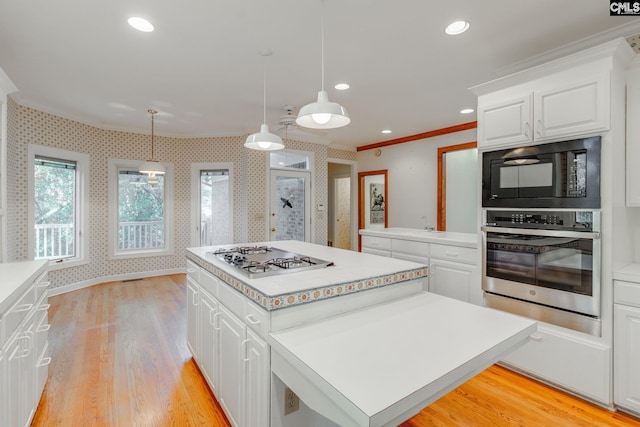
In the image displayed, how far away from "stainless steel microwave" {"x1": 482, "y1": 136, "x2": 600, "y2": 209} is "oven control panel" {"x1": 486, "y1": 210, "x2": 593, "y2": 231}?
0.06 meters

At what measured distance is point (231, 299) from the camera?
5.85 ft

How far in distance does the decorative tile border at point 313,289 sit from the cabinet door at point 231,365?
204 millimetres

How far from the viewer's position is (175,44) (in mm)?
2529

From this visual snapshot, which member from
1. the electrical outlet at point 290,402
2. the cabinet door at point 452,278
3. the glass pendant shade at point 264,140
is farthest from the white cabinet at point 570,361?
the glass pendant shade at point 264,140

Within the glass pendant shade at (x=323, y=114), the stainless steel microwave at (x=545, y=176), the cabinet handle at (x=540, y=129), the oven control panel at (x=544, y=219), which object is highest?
the cabinet handle at (x=540, y=129)

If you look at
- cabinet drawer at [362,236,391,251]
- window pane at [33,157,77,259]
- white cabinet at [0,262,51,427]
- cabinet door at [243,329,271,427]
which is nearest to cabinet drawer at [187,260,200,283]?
white cabinet at [0,262,51,427]

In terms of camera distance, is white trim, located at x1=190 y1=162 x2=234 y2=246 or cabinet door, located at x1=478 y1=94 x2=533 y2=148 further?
white trim, located at x1=190 y1=162 x2=234 y2=246

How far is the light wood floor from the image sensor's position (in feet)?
6.41

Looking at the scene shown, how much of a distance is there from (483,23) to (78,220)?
5.74m

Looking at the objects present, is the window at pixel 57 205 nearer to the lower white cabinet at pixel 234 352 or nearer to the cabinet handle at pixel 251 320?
the lower white cabinet at pixel 234 352

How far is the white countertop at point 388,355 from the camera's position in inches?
36.1

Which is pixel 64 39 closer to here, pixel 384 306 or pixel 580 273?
pixel 384 306

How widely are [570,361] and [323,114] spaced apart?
7.85 feet

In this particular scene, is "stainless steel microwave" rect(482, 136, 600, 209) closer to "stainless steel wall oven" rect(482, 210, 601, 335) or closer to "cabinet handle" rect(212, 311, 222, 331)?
"stainless steel wall oven" rect(482, 210, 601, 335)
